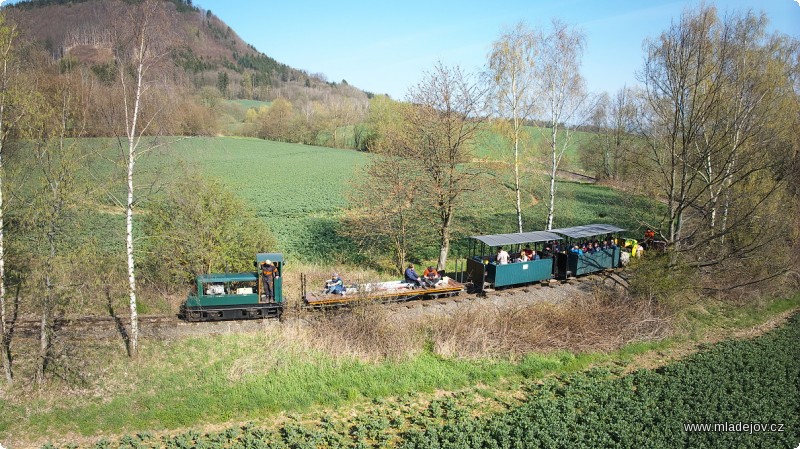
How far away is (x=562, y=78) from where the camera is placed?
25250mm

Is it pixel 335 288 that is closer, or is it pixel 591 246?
pixel 335 288

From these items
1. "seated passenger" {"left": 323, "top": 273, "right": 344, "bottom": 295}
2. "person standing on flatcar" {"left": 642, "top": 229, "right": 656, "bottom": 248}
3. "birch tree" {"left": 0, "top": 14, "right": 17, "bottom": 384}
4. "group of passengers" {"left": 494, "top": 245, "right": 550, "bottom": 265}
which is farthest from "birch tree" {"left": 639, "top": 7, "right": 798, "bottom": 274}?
"birch tree" {"left": 0, "top": 14, "right": 17, "bottom": 384}

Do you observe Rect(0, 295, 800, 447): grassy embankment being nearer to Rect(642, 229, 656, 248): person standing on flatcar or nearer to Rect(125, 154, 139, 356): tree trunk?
Rect(125, 154, 139, 356): tree trunk

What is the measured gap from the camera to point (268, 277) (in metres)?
16.5

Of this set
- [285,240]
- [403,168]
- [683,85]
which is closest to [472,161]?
[403,168]

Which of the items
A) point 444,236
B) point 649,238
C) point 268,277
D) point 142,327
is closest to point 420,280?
point 444,236

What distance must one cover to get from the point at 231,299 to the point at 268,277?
57.8 inches

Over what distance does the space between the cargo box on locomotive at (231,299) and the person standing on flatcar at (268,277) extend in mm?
89

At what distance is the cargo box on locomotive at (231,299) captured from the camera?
15.9m

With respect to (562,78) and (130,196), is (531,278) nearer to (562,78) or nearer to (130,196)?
(562,78)

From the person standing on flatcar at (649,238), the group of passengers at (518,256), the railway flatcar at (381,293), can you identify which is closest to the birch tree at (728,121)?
the person standing on flatcar at (649,238)

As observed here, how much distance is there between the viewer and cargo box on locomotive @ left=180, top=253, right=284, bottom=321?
15945 millimetres

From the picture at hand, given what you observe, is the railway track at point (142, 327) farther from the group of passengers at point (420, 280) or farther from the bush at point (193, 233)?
the group of passengers at point (420, 280)

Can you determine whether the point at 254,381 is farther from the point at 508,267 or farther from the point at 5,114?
the point at 508,267
